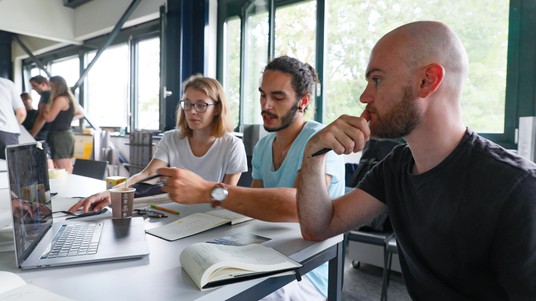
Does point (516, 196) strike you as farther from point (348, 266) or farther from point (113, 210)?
point (348, 266)

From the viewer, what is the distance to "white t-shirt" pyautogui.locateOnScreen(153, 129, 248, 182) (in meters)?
2.03

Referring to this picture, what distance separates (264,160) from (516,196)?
1080mm

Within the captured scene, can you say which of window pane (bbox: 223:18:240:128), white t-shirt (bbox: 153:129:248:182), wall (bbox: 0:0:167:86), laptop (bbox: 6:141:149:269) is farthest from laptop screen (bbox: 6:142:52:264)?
wall (bbox: 0:0:167:86)

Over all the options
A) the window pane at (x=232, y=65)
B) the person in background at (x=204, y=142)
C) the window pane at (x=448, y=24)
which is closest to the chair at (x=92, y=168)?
the person in background at (x=204, y=142)

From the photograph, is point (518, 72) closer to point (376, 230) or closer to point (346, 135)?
point (376, 230)

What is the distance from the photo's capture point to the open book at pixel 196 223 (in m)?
1.08

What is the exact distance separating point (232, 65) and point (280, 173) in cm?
266

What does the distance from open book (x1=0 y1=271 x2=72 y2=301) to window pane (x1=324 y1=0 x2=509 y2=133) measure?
182cm

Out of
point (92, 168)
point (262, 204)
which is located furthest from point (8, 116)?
point (262, 204)

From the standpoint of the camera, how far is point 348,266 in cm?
278

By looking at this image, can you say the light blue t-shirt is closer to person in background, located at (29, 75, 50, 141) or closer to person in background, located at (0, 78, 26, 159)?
person in background, located at (0, 78, 26, 159)

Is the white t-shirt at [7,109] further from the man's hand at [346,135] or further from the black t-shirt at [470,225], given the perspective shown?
the black t-shirt at [470,225]

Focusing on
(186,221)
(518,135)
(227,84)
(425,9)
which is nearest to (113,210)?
(186,221)

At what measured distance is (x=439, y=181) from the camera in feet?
3.10
